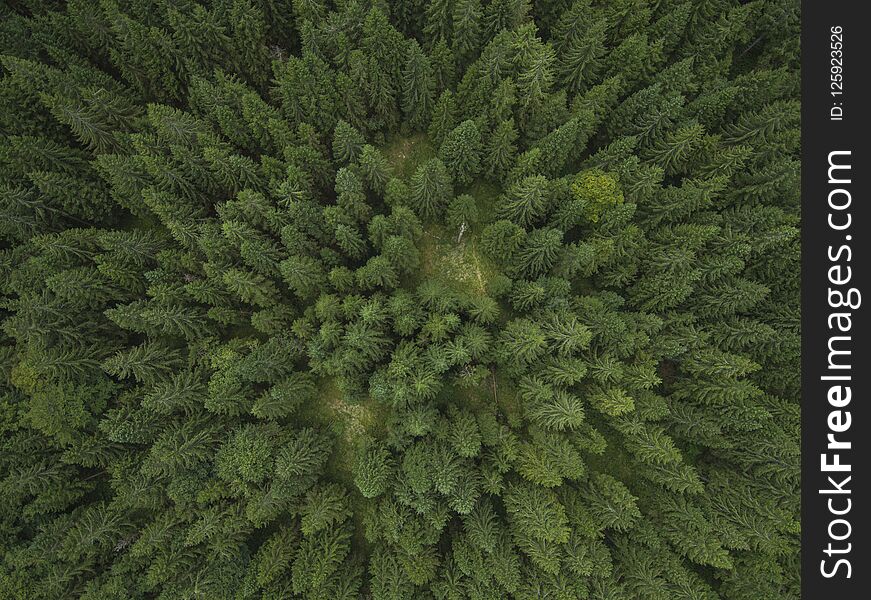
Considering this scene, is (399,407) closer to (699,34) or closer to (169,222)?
(169,222)

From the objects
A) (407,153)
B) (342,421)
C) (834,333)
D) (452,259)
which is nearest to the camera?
(834,333)

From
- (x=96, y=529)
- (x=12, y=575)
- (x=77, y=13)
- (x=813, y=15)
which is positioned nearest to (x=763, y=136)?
(x=813, y=15)

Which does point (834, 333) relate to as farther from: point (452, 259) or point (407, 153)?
point (407, 153)

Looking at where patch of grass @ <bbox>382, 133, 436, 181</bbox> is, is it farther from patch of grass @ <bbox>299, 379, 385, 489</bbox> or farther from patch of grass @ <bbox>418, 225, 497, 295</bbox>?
patch of grass @ <bbox>299, 379, 385, 489</bbox>

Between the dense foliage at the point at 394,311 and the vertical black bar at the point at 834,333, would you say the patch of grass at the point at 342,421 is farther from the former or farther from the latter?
the vertical black bar at the point at 834,333

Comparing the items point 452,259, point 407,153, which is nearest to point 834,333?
point 452,259

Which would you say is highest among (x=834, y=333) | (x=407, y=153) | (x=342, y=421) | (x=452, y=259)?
(x=407, y=153)

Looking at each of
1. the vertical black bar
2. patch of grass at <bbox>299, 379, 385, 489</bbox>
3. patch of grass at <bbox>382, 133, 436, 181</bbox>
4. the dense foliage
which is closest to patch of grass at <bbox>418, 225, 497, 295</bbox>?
the dense foliage

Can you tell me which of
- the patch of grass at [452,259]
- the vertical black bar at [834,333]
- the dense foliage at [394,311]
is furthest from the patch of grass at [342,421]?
the vertical black bar at [834,333]
